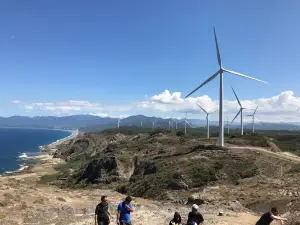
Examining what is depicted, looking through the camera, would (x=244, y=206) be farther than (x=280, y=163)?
No

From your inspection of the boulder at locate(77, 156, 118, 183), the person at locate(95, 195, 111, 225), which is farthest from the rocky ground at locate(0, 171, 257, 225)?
the boulder at locate(77, 156, 118, 183)

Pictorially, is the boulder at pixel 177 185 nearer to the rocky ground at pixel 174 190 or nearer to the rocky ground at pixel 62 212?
the rocky ground at pixel 174 190

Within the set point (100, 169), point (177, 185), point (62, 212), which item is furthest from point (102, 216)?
point (100, 169)

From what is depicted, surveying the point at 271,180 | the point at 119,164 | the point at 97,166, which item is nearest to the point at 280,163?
the point at 271,180

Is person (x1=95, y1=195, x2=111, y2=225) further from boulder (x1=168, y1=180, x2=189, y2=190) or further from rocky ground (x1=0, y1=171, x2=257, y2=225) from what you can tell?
boulder (x1=168, y1=180, x2=189, y2=190)

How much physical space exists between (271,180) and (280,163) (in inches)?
534

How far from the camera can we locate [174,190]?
5228cm

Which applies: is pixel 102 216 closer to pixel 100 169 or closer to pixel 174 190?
pixel 174 190

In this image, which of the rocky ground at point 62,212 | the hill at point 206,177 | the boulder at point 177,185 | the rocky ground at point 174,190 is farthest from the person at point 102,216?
the boulder at point 177,185

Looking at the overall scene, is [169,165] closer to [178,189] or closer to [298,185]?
[178,189]

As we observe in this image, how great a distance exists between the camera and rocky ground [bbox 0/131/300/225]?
27.1m

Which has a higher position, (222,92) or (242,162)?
(222,92)

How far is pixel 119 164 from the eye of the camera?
245 ft

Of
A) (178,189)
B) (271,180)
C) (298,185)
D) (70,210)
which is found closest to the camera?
(70,210)
